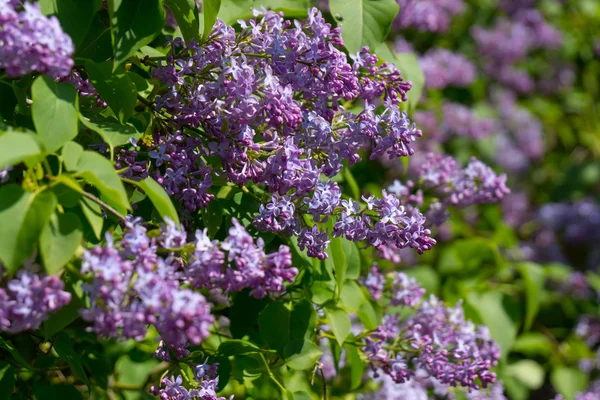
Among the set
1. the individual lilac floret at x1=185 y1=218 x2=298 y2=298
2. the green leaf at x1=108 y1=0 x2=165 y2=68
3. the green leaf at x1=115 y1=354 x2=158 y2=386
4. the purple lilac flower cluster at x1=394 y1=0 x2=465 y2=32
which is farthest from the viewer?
the purple lilac flower cluster at x1=394 y1=0 x2=465 y2=32

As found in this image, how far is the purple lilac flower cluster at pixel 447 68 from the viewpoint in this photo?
3.41 meters

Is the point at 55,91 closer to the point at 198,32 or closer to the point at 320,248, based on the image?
the point at 198,32

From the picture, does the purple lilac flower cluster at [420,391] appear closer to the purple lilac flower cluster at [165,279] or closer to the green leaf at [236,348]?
the green leaf at [236,348]

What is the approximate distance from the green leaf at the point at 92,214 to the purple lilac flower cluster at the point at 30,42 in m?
0.19

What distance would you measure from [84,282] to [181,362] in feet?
1.20

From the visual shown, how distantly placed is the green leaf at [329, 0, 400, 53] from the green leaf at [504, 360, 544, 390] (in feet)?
6.20

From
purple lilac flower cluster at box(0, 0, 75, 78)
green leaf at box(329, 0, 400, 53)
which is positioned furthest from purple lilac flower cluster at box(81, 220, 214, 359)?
green leaf at box(329, 0, 400, 53)

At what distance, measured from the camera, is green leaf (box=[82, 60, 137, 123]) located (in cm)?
125

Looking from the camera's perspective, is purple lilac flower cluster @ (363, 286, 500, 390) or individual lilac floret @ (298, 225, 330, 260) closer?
individual lilac floret @ (298, 225, 330, 260)

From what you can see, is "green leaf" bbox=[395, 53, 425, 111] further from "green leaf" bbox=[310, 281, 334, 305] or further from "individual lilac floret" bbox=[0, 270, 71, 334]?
"individual lilac floret" bbox=[0, 270, 71, 334]

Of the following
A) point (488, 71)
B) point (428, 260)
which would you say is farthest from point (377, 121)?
point (488, 71)

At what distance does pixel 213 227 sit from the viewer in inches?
54.1

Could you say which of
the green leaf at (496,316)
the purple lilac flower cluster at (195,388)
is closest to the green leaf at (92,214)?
the purple lilac flower cluster at (195,388)

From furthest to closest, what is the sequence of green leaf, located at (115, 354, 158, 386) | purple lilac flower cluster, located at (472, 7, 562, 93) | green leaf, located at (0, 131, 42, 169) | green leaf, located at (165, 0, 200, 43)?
purple lilac flower cluster, located at (472, 7, 562, 93) < green leaf, located at (115, 354, 158, 386) < green leaf, located at (165, 0, 200, 43) < green leaf, located at (0, 131, 42, 169)
